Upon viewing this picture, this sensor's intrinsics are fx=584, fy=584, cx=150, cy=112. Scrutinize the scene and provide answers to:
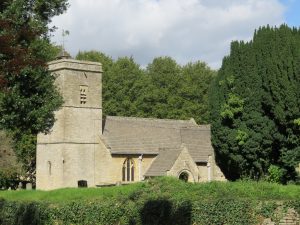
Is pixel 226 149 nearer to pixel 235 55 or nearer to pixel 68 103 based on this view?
pixel 235 55

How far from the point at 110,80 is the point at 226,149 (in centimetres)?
3477

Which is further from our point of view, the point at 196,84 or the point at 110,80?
the point at 196,84

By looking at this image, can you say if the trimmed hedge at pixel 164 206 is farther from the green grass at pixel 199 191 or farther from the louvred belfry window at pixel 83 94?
the louvred belfry window at pixel 83 94

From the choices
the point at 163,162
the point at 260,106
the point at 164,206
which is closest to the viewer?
the point at 164,206

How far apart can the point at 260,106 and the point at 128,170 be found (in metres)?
20.4

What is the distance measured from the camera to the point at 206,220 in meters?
17.3

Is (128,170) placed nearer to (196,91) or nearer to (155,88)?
(155,88)

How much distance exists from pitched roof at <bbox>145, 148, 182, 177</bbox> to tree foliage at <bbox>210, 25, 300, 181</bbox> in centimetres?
1454

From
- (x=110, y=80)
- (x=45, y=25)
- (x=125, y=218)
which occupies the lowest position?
(x=125, y=218)

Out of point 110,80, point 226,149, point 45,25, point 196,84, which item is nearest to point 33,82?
point 45,25

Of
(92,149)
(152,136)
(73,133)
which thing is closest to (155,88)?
(152,136)

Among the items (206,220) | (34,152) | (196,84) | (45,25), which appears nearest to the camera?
(206,220)

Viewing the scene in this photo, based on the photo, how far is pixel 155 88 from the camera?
6900 centimetres

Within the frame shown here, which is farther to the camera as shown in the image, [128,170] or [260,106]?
[128,170]
